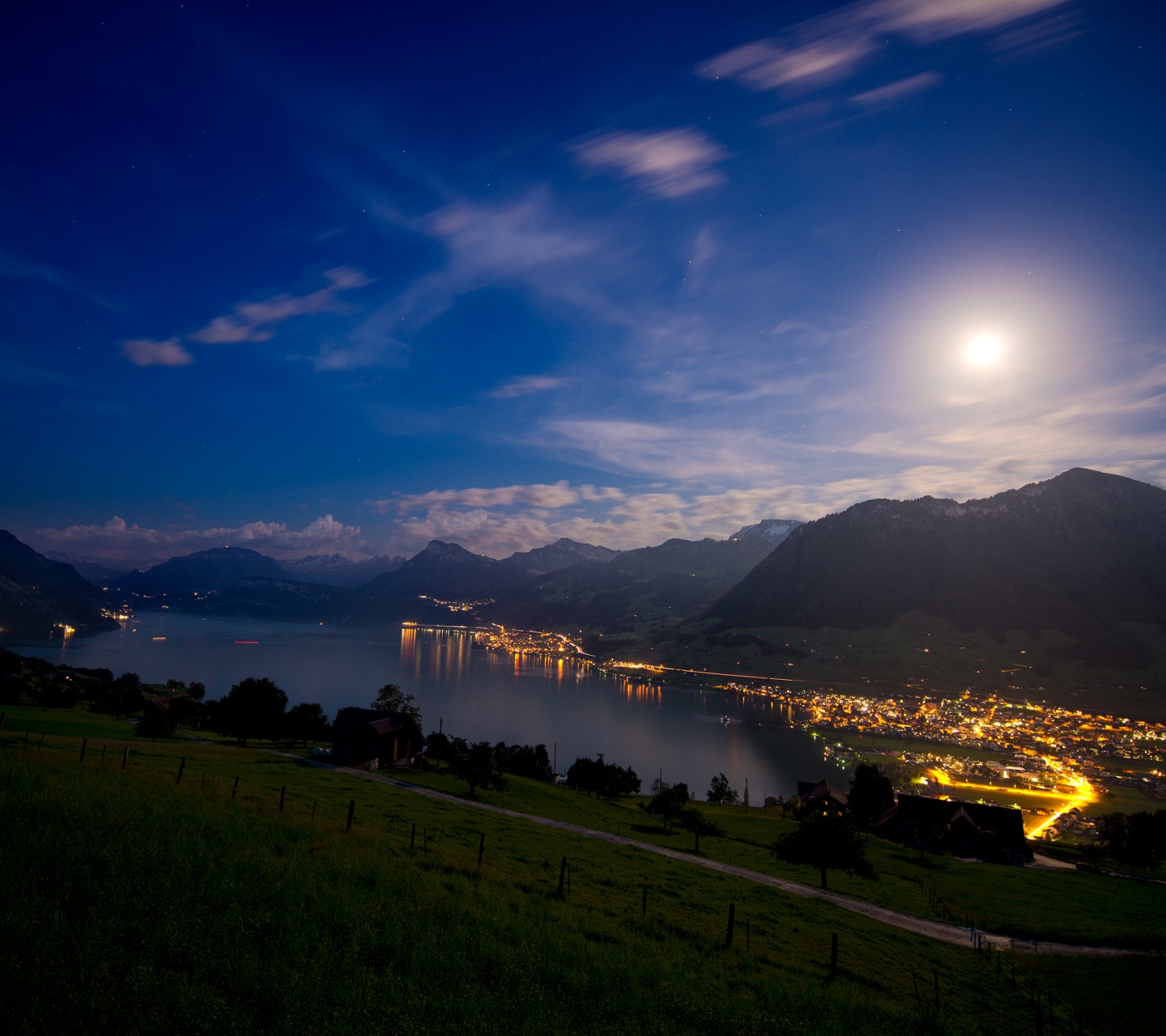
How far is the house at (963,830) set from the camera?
7169 cm

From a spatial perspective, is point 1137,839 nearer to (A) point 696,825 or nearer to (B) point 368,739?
(A) point 696,825

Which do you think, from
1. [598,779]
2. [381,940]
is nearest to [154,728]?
[598,779]

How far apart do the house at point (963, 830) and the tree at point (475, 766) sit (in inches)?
2377

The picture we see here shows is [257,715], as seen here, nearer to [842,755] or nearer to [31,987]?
[31,987]

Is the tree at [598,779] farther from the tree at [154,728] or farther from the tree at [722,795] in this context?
the tree at [154,728]

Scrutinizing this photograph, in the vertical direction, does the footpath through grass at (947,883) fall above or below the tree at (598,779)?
above

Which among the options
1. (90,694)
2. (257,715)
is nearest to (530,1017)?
(257,715)

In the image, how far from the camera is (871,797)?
85688 millimetres

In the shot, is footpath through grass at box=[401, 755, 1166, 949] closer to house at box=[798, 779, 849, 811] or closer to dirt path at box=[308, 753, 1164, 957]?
dirt path at box=[308, 753, 1164, 957]

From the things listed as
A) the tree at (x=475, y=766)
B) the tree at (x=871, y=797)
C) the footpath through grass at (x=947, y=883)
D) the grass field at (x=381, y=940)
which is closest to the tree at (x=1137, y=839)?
the footpath through grass at (x=947, y=883)

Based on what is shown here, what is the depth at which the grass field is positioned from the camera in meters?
10.4

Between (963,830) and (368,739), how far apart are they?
77.3m

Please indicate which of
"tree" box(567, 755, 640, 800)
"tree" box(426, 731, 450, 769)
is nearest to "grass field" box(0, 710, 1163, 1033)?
"tree" box(426, 731, 450, 769)

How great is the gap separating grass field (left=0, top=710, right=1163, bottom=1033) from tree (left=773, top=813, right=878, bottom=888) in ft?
23.6
